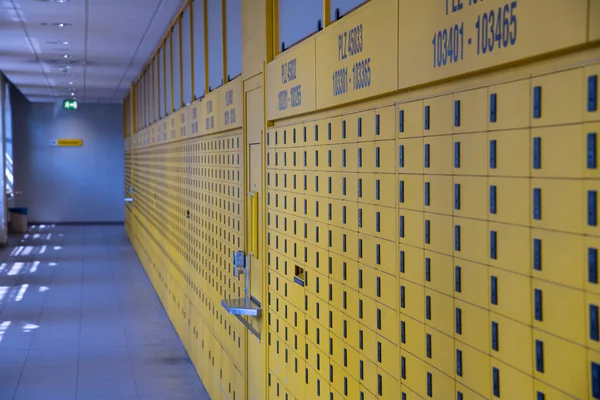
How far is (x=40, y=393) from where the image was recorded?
263 inches

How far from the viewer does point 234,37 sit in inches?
227

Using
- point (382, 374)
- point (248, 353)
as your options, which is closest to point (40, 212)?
point (248, 353)

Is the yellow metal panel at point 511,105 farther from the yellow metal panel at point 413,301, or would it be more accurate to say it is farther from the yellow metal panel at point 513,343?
the yellow metal panel at point 413,301

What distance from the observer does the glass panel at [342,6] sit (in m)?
3.01

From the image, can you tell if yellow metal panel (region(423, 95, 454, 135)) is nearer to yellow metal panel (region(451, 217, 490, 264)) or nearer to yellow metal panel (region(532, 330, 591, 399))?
yellow metal panel (region(451, 217, 490, 264))

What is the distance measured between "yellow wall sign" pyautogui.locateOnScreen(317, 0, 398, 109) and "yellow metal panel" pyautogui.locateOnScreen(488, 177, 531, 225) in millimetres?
714

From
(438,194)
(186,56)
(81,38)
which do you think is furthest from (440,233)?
(81,38)

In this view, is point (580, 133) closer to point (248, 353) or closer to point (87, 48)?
point (248, 353)

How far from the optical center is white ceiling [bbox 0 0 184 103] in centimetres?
862

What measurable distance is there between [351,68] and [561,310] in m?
1.58

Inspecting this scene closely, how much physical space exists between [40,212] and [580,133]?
25041 millimetres

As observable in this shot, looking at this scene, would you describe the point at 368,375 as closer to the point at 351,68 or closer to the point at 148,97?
the point at 351,68

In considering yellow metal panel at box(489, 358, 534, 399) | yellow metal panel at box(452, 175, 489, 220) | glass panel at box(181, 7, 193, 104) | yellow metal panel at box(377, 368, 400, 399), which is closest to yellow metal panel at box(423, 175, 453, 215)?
yellow metal panel at box(452, 175, 489, 220)

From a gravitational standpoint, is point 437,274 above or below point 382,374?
above
